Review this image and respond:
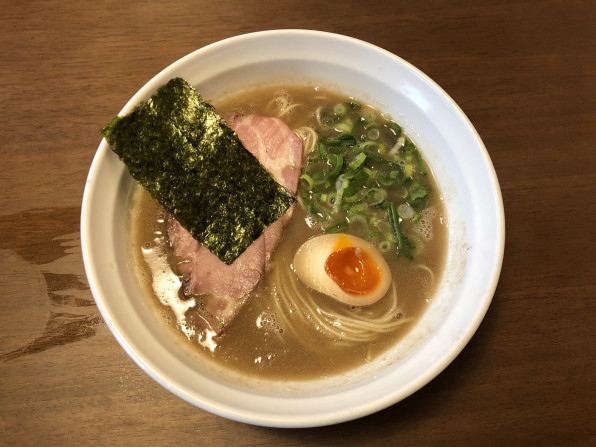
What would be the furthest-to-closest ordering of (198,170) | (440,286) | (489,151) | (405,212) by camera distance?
1. (489,151)
2. (405,212)
3. (440,286)
4. (198,170)

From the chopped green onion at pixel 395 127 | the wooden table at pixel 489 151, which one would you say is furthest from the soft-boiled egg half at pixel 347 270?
the chopped green onion at pixel 395 127

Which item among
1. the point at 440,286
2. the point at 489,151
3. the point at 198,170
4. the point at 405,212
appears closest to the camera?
the point at 198,170

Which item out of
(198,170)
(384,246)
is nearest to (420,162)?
(384,246)

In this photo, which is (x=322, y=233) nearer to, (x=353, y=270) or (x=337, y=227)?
(x=337, y=227)

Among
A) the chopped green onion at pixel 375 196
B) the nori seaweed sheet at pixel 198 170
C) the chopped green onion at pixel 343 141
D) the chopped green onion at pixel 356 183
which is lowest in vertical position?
the chopped green onion at pixel 375 196

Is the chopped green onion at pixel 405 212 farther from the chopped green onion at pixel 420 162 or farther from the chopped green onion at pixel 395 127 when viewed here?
the chopped green onion at pixel 395 127

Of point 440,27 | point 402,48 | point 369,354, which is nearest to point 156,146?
point 369,354

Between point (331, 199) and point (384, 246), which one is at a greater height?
point (331, 199)
